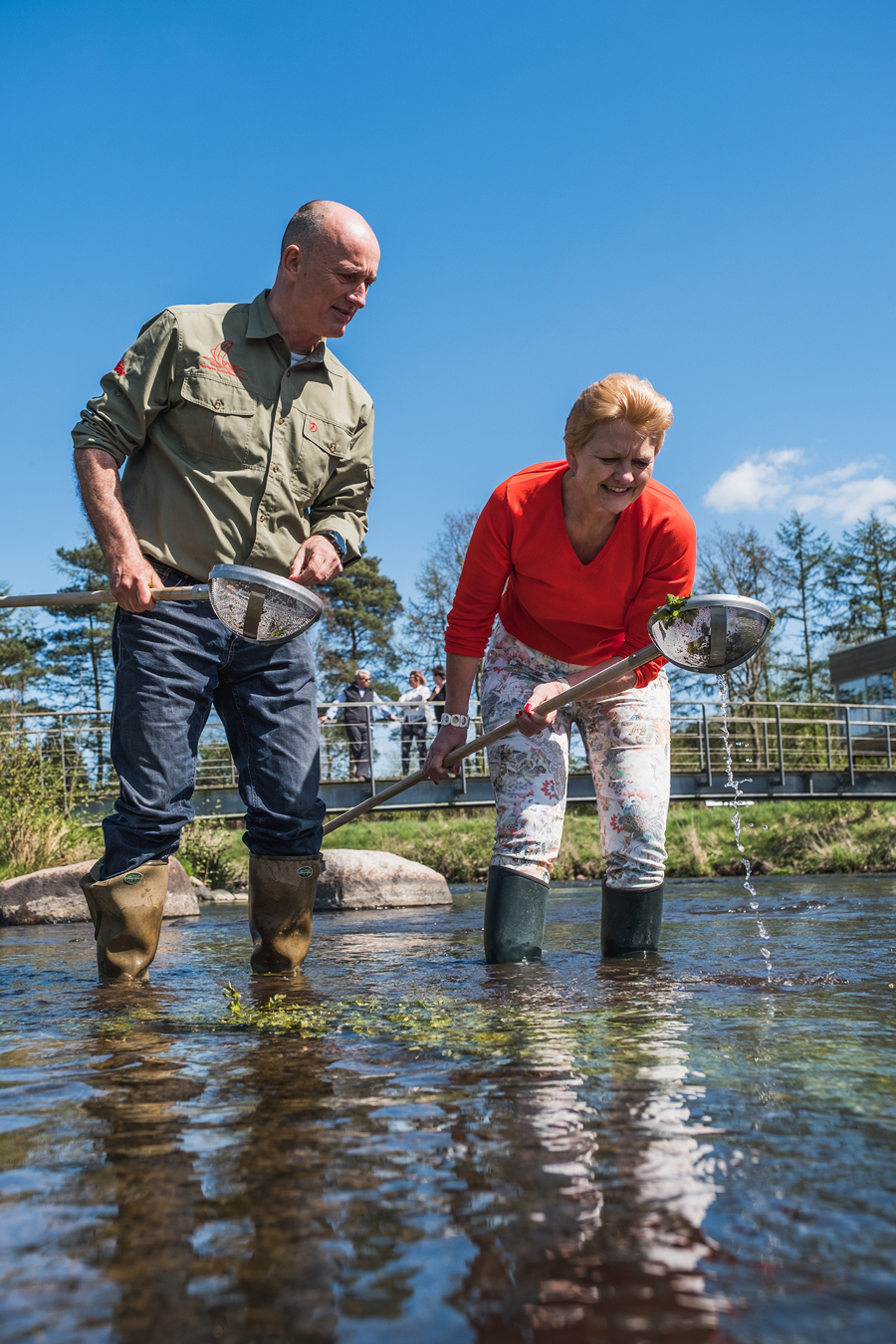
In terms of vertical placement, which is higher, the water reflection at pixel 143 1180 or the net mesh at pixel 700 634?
the net mesh at pixel 700 634

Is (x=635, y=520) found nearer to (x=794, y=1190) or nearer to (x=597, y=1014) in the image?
(x=597, y=1014)

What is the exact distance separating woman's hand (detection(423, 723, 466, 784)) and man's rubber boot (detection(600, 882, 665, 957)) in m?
0.69

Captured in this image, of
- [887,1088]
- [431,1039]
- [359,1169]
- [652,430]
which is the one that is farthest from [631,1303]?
[652,430]

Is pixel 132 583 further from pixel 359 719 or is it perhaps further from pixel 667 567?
pixel 359 719

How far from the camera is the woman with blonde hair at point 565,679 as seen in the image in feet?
12.1

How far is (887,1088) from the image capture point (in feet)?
5.65

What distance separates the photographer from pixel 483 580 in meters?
3.82

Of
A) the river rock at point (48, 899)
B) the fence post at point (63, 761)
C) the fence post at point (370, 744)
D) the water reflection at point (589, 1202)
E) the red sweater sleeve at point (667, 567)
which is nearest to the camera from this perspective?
the water reflection at point (589, 1202)

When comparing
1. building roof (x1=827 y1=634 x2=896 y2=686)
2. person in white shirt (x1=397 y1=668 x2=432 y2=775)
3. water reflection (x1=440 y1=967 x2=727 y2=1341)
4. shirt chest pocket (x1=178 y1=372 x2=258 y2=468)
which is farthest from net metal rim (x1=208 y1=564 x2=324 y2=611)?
building roof (x1=827 y1=634 x2=896 y2=686)

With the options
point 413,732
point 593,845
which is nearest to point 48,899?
point 593,845

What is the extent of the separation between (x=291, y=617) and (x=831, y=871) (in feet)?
41.2

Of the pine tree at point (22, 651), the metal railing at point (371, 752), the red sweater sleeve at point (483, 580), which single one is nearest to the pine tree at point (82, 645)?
the pine tree at point (22, 651)

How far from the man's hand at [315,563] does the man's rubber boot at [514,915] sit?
1.11 metres

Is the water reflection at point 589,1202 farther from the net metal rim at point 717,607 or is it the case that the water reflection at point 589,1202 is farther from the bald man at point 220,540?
the bald man at point 220,540
